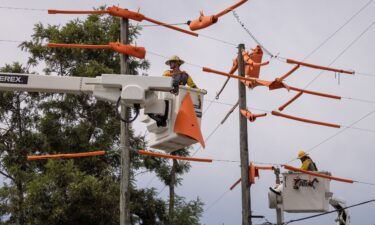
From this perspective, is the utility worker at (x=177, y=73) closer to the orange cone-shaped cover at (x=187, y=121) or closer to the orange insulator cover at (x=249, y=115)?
the orange cone-shaped cover at (x=187, y=121)

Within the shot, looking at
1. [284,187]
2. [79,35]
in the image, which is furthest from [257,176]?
[79,35]

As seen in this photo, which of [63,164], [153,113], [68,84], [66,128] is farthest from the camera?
[66,128]

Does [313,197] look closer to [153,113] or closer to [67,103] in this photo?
[153,113]

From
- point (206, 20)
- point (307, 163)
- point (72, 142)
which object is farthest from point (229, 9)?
point (72, 142)

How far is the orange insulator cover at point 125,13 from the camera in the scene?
1130 cm

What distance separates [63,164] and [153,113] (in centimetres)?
1167

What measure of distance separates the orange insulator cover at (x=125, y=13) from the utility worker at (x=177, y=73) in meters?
1.08

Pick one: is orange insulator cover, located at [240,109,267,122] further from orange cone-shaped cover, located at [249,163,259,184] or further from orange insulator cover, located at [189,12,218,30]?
orange insulator cover, located at [189,12,218,30]

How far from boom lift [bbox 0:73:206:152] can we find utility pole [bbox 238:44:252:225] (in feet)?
19.2

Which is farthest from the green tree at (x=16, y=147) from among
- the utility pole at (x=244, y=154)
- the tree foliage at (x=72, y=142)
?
the utility pole at (x=244, y=154)

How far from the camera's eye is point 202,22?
9.98 meters

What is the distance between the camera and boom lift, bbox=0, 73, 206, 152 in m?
9.05

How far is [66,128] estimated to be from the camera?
22609 millimetres

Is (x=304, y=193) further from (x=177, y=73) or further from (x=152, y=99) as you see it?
(x=152, y=99)
